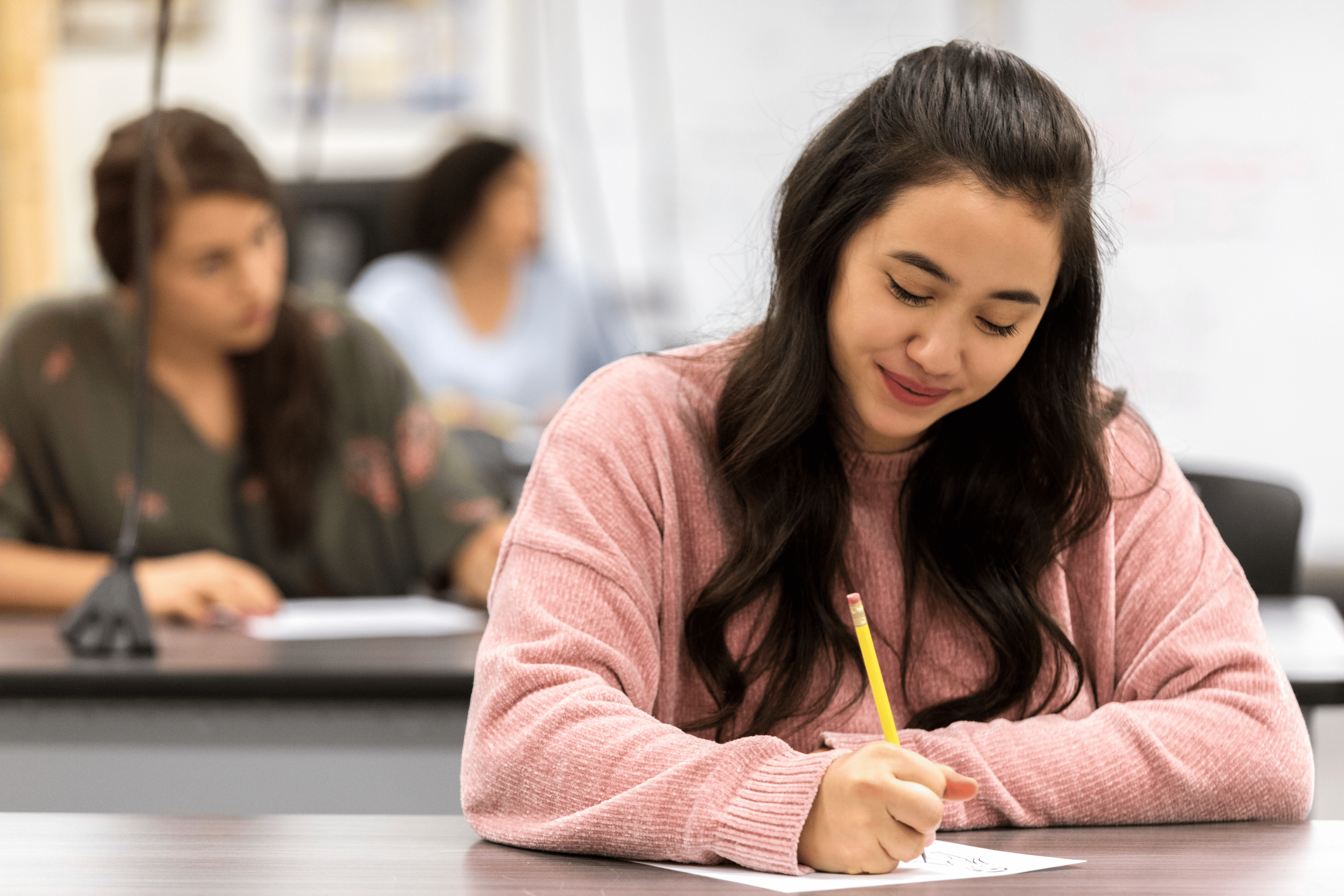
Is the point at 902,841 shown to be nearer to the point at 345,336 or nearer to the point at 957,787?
the point at 957,787

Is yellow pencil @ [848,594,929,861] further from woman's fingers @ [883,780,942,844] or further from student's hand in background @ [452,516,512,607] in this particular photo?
student's hand in background @ [452,516,512,607]

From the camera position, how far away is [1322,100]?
322cm

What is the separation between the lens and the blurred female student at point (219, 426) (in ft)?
6.04

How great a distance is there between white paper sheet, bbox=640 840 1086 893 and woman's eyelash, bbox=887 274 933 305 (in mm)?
329

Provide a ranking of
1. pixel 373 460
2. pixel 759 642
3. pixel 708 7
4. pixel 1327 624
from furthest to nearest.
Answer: pixel 708 7
pixel 373 460
pixel 1327 624
pixel 759 642

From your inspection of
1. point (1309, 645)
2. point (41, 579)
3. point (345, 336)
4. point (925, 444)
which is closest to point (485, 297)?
point (345, 336)

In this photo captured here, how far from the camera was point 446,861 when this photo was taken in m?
0.76

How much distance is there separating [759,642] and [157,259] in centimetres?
122

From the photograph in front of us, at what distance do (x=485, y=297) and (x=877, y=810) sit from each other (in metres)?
3.02

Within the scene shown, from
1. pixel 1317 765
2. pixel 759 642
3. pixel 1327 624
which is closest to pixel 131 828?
pixel 759 642

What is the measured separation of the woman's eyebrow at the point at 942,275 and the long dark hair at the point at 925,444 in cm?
4

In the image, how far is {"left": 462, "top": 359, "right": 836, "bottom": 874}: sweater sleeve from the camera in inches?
29.5

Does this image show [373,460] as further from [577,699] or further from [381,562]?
[577,699]

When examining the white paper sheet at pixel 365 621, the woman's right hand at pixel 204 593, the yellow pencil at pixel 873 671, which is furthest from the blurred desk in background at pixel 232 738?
the yellow pencil at pixel 873 671
